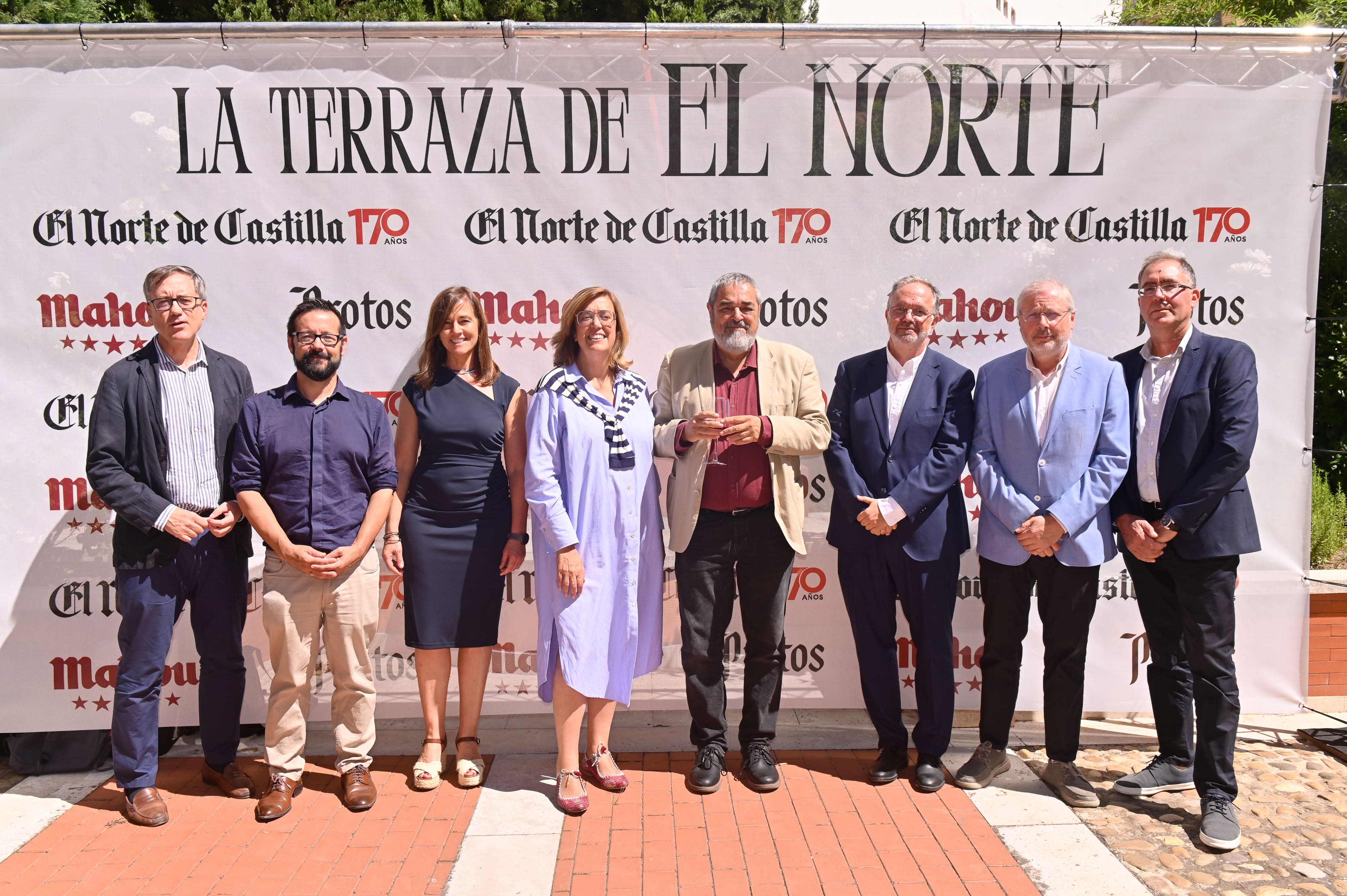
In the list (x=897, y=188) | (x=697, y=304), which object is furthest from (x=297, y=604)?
(x=897, y=188)

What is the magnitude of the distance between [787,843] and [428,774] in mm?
1514

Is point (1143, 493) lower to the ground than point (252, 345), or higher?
lower

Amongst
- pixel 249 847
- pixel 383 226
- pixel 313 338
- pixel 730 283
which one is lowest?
pixel 249 847

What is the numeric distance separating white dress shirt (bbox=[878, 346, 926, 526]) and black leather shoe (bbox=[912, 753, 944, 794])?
1.03 meters

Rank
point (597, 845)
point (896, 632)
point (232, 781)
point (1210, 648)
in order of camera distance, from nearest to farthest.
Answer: point (597, 845) < point (1210, 648) < point (232, 781) < point (896, 632)

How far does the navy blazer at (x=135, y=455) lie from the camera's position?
138 inches

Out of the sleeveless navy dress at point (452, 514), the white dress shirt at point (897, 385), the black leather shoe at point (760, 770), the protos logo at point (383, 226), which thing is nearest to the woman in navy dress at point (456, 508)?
the sleeveless navy dress at point (452, 514)

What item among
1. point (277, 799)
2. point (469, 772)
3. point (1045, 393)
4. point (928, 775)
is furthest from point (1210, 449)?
point (277, 799)

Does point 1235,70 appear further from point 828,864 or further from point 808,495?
point 828,864

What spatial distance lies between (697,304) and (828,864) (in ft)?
7.98

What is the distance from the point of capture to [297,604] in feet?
11.8

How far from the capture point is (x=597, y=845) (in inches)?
133

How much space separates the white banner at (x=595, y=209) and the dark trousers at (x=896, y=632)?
0.57m

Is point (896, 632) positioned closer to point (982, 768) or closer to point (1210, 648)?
point (982, 768)
